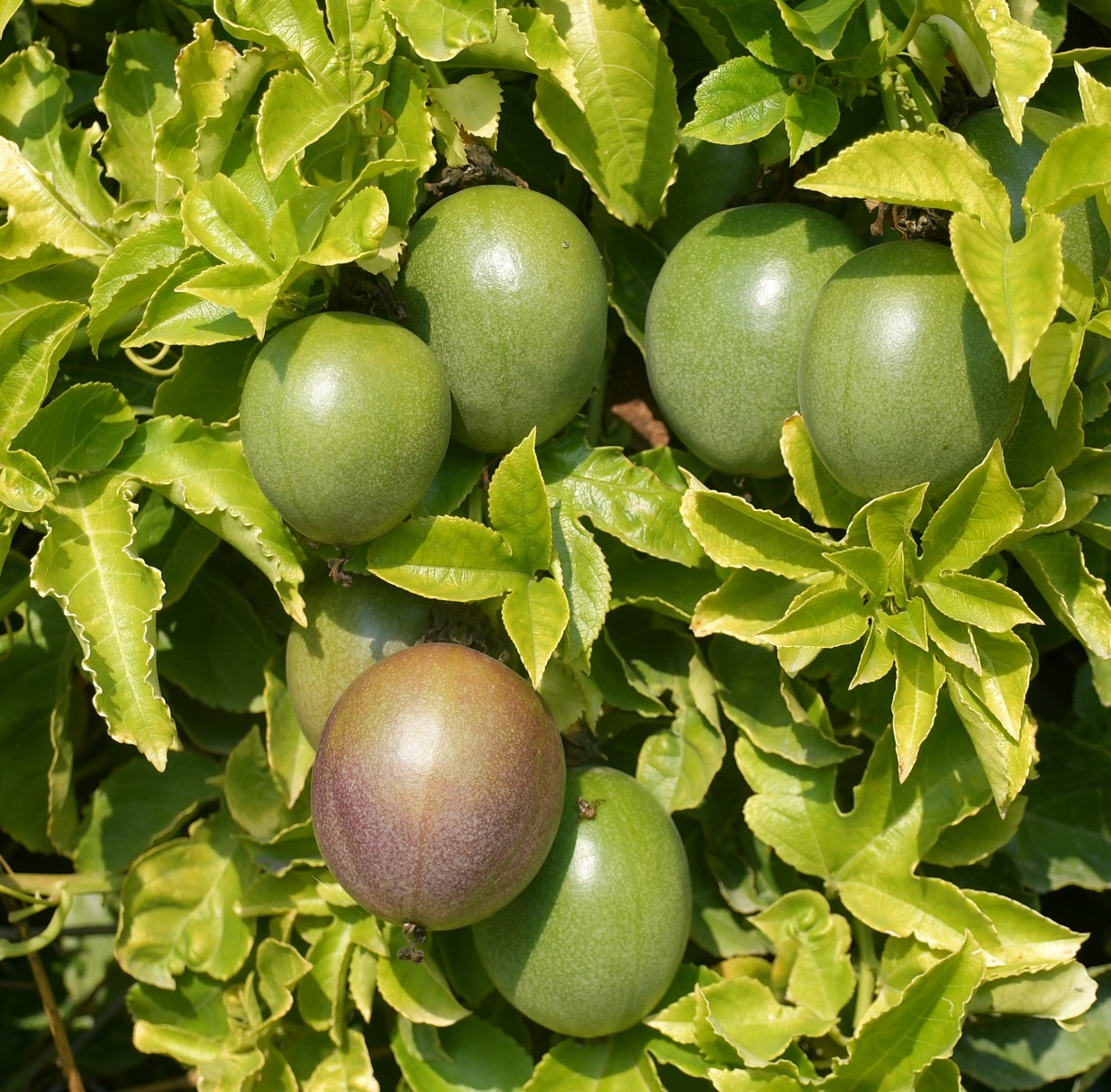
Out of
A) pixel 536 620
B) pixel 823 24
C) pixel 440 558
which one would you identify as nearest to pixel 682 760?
pixel 536 620

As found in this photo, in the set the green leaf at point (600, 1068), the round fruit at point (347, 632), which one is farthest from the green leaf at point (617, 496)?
the green leaf at point (600, 1068)

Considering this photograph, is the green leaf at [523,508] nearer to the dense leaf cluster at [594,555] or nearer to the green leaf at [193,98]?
the dense leaf cluster at [594,555]

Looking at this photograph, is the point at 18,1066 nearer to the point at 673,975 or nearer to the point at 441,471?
the point at 673,975

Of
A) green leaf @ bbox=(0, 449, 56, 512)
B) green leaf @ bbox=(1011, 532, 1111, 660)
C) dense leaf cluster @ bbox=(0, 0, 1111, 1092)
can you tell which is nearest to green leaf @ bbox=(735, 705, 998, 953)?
dense leaf cluster @ bbox=(0, 0, 1111, 1092)

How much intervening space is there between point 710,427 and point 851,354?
0.24 m

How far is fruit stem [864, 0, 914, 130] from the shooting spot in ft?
4.46

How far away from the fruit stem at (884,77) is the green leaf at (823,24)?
0.14 feet

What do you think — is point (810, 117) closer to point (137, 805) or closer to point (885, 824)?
point (885, 824)

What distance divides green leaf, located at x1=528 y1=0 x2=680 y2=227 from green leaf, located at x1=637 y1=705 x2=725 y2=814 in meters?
0.71

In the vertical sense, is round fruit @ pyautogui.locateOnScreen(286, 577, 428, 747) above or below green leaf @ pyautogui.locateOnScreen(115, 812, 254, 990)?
above

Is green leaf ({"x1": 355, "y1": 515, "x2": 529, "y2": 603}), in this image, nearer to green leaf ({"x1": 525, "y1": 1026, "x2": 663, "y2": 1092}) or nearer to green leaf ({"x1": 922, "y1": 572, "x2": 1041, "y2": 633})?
green leaf ({"x1": 922, "y1": 572, "x2": 1041, "y2": 633})

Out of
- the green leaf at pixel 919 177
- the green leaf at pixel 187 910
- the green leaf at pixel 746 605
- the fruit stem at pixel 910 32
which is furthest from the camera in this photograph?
the green leaf at pixel 187 910

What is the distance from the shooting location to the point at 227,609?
179cm

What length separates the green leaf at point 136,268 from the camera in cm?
137
